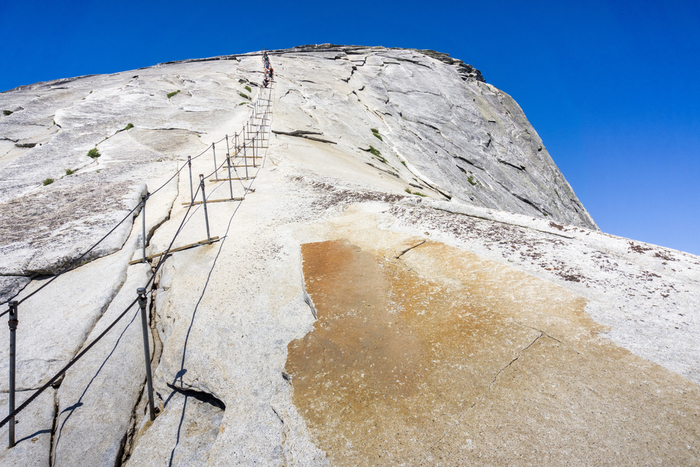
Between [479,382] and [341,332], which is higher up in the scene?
[479,382]

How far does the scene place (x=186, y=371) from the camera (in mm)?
4988

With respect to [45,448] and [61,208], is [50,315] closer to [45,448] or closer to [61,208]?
[45,448]

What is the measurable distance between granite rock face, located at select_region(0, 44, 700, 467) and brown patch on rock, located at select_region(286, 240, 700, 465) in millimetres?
20

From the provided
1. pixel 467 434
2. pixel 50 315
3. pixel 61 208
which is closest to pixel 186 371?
pixel 50 315

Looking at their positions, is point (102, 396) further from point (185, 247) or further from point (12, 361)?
point (185, 247)

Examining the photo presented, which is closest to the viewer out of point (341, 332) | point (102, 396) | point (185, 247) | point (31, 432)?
point (31, 432)

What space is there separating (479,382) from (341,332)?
1.96 m

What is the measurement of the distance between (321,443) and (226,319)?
288 centimetres

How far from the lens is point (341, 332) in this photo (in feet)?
16.9

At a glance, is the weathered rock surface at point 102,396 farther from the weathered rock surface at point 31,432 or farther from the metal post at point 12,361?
the metal post at point 12,361

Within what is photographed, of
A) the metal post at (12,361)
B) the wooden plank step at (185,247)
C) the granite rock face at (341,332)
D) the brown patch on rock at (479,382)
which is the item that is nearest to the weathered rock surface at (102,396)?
the granite rock face at (341,332)

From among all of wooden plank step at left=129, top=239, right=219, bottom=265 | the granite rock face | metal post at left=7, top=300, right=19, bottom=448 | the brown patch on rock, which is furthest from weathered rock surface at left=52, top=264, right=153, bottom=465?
the brown patch on rock

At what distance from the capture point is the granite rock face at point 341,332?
11.9 feet

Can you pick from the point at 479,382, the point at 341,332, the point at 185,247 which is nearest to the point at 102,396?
the point at 341,332
